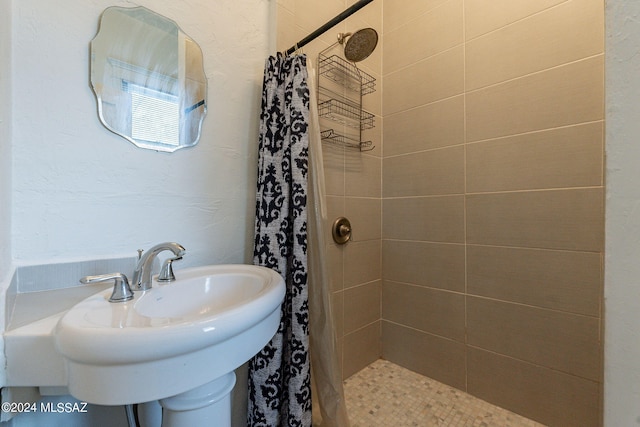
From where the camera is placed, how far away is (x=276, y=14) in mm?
1123

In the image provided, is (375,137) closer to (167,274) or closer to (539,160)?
(539,160)

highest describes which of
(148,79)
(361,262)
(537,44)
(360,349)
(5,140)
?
(537,44)

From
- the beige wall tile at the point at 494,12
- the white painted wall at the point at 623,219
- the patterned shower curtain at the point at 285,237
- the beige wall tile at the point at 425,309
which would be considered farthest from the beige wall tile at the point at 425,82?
the white painted wall at the point at 623,219

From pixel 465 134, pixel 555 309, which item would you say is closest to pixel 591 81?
pixel 465 134

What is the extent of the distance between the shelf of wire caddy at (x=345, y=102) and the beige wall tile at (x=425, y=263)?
0.65 meters

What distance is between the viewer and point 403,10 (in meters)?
1.54

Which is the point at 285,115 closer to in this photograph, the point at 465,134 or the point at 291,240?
the point at 291,240

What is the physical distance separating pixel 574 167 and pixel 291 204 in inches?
45.8

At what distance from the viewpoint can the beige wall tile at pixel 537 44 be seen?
3.33 ft

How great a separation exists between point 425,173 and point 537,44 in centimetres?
71

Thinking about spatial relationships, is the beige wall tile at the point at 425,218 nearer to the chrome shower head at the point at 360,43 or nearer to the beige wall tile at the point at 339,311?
the beige wall tile at the point at 339,311

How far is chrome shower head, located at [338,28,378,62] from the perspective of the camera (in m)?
1.22

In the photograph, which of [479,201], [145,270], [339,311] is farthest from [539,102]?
[145,270]

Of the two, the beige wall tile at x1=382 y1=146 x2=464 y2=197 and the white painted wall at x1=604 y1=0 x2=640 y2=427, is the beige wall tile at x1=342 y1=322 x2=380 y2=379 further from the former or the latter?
the white painted wall at x1=604 y1=0 x2=640 y2=427
